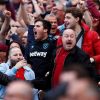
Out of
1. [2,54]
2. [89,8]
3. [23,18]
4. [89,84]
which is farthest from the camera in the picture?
[23,18]

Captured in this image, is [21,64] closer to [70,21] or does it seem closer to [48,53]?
[48,53]

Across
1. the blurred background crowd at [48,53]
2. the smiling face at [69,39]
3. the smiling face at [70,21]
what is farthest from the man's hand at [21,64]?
the smiling face at [70,21]

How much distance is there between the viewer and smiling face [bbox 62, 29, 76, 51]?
8188 millimetres

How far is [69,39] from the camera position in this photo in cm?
820

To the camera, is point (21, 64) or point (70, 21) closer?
point (21, 64)

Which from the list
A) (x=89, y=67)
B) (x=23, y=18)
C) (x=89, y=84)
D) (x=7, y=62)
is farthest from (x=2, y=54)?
(x=89, y=84)

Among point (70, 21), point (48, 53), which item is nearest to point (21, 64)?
point (48, 53)

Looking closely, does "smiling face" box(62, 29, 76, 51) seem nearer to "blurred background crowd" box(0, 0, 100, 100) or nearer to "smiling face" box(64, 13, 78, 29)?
"blurred background crowd" box(0, 0, 100, 100)

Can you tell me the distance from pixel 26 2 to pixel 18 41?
11.3ft

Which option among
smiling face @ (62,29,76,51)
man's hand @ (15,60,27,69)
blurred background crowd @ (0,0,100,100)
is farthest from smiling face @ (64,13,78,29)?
man's hand @ (15,60,27,69)

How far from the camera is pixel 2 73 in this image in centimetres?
810

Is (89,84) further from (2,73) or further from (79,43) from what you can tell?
(79,43)

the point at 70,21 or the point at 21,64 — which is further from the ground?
the point at 70,21

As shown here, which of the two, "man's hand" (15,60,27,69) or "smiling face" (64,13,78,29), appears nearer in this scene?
"man's hand" (15,60,27,69)
